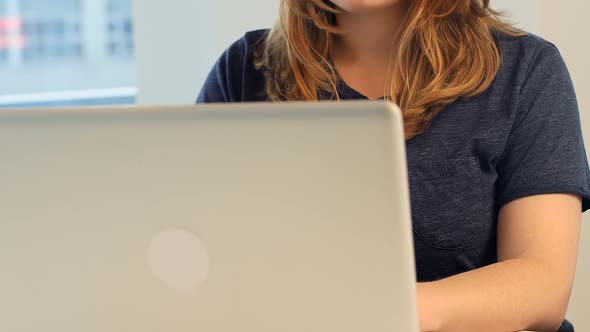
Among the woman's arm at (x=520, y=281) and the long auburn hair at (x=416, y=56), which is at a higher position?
the long auburn hair at (x=416, y=56)

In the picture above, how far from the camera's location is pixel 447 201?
4.41ft

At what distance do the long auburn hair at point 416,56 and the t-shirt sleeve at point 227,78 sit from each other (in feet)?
0.14

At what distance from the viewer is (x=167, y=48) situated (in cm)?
233

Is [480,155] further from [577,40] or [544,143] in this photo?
[577,40]

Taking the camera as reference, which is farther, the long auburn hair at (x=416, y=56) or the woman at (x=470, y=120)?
the long auburn hair at (x=416, y=56)

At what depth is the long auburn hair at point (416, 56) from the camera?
1356 millimetres

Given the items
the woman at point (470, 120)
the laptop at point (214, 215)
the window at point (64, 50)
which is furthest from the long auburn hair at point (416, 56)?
the window at point (64, 50)

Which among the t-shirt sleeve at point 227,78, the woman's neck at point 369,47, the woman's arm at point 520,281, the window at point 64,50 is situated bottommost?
the window at point 64,50

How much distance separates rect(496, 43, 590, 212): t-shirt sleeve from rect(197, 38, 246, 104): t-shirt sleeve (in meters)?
0.48

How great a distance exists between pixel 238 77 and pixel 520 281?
659 mm

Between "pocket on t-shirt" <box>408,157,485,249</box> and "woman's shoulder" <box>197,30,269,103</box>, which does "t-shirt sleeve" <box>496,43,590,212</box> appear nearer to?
"pocket on t-shirt" <box>408,157,485,249</box>

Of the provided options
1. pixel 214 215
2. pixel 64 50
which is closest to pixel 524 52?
pixel 214 215

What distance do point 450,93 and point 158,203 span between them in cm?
75

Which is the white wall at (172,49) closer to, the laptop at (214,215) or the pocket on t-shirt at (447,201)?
the pocket on t-shirt at (447,201)
